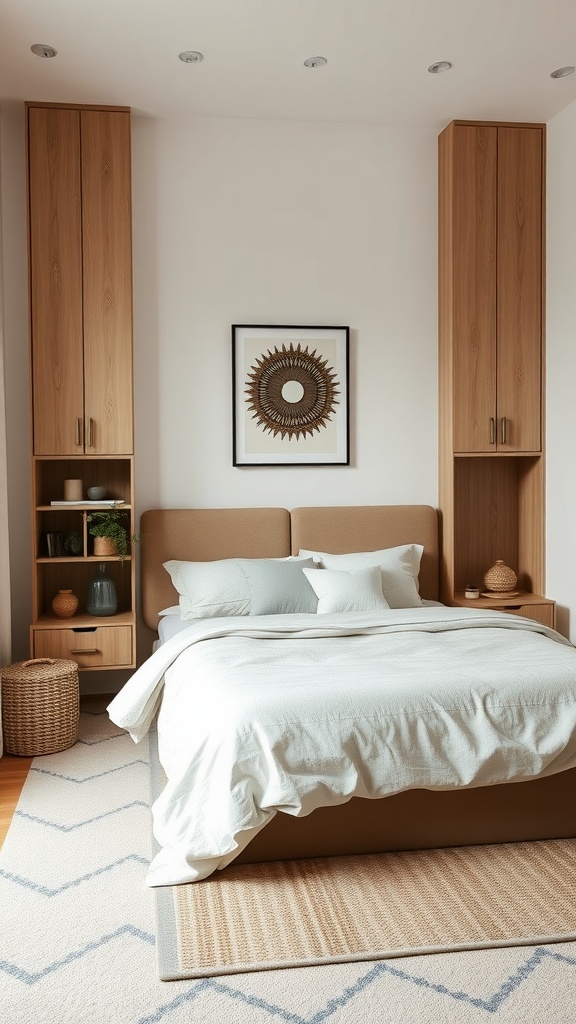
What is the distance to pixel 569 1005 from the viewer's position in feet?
6.48

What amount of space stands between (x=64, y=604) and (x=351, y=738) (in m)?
2.17

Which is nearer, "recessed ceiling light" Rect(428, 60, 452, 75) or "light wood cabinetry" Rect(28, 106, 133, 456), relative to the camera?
"recessed ceiling light" Rect(428, 60, 452, 75)

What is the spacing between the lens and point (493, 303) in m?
4.55

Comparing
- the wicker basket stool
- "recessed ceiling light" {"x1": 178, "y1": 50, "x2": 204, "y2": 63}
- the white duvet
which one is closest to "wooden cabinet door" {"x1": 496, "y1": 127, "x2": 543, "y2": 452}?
"recessed ceiling light" {"x1": 178, "y1": 50, "x2": 204, "y2": 63}

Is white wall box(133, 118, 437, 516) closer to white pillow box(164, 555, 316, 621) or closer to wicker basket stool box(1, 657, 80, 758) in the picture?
white pillow box(164, 555, 316, 621)

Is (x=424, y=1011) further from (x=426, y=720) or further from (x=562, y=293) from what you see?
(x=562, y=293)

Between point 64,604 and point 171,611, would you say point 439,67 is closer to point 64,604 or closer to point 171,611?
point 171,611

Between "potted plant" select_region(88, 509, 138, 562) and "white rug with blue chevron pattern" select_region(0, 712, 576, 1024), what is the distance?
1.80 metres

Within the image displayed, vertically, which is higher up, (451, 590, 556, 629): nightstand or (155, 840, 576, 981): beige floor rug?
(451, 590, 556, 629): nightstand

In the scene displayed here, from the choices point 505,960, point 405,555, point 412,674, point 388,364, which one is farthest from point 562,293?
point 505,960

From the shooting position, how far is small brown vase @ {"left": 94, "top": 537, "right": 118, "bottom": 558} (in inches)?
168

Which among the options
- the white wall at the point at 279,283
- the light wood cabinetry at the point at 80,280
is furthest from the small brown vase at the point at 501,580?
the light wood cabinetry at the point at 80,280

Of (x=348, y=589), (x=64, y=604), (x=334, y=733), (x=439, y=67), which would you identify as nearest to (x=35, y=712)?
(x=64, y=604)

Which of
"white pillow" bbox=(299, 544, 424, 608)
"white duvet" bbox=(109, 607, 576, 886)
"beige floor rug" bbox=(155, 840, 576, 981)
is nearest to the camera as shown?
"beige floor rug" bbox=(155, 840, 576, 981)
